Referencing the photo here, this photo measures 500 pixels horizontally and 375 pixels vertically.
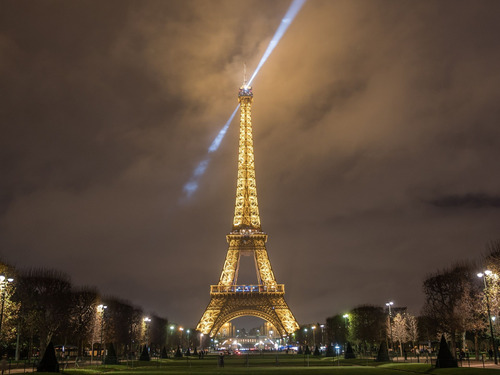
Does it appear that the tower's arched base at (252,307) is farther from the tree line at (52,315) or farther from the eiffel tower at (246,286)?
the tree line at (52,315)

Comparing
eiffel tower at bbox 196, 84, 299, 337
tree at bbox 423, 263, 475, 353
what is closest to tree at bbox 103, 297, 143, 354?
eiffel tower at bbox 196, 84, 299, 337

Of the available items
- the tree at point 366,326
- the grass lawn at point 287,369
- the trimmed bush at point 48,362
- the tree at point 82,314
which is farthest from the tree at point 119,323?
the trimmed bush at point 48,362

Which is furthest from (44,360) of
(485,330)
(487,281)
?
(485,330)

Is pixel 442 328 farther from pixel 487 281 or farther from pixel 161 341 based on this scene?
pixel 161 341

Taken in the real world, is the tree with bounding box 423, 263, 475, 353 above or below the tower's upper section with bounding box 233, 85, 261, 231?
below

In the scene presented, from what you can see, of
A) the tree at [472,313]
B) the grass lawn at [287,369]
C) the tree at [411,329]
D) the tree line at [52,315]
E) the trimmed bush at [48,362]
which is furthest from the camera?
the tree at [411,329]

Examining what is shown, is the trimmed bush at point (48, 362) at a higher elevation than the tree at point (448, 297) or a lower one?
lower

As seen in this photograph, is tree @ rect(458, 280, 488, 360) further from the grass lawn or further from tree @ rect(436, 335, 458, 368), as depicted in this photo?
tree @ rect(436, 335, 458, 368)
